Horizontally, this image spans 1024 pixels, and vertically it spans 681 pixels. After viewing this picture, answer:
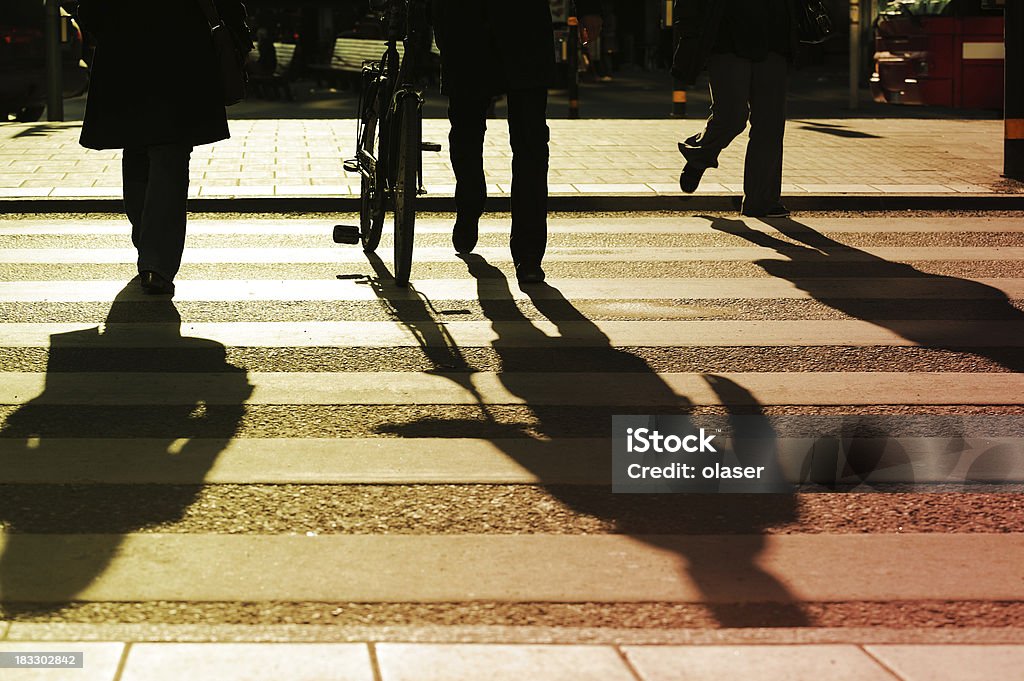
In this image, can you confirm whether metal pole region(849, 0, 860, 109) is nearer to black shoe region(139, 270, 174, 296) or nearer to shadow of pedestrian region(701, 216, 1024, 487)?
shadow of pedestrian region(701, 216, 1024, 487)

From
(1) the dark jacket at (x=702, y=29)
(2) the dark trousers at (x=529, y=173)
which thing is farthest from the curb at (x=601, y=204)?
(2) the dark trousers at (x=529, y=173)

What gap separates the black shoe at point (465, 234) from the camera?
27.8 ft

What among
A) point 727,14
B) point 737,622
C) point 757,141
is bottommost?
point 737,622

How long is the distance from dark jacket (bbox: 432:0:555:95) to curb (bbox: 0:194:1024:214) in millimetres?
2417

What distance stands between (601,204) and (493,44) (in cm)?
283

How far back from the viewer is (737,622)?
3529 millimetres

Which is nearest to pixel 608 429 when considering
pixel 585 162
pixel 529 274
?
pixel 529 274

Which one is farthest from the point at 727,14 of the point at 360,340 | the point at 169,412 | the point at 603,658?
the point at 603,658

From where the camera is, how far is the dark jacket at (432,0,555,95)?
298 inches

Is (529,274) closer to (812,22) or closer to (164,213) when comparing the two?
(164,213)

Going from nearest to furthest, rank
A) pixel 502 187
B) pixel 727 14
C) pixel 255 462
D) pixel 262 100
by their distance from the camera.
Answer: pixel 255 462, pixel 727 14, pixel 502 187, pixel 262 100

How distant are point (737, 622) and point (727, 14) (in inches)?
264

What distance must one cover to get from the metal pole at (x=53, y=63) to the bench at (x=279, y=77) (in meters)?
6.77

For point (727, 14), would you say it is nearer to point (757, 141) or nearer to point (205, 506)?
point (757, 141)
